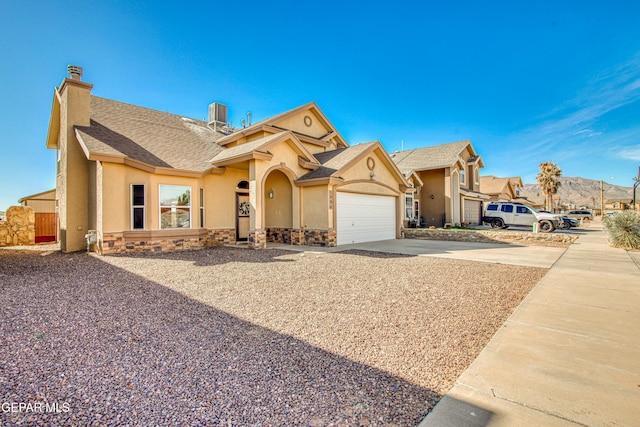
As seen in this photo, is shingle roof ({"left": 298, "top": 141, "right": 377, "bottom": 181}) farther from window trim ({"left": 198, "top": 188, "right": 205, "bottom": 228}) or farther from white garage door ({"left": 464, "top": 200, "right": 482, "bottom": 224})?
white garage door ({"left": 464, "top": 200, "right": 482, "bottom": 224})

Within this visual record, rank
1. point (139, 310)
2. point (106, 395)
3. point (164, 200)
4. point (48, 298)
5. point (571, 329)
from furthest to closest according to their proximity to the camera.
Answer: point (164, 200) < point (48, 298) < point (139, 310) < point (571, 329) < point (106, 395)

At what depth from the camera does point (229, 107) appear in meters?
19.4

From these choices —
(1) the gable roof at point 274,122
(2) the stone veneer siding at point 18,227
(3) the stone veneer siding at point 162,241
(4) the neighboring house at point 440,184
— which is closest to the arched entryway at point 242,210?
(3) the stone veneer siding at point 162,241

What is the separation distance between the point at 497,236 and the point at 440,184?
28.7 ft

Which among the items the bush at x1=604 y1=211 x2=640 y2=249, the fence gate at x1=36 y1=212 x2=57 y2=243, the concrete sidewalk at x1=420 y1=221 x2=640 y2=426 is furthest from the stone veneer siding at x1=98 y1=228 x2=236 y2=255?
the bush at x1=604 y1=211 x2=640 y2=249

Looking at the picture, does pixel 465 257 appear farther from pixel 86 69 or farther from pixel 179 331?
pixel 86 69

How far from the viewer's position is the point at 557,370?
Answer: 9.61 feet

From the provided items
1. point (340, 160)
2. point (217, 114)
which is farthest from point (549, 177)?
point (217, 114)

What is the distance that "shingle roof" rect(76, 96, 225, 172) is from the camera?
1125cm

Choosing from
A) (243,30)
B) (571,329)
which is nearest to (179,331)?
(571,329)

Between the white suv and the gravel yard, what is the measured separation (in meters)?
15.3

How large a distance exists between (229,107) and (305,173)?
30.0ft

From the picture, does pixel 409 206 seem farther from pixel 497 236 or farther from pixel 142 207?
pixel 142 207

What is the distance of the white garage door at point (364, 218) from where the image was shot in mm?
13641
